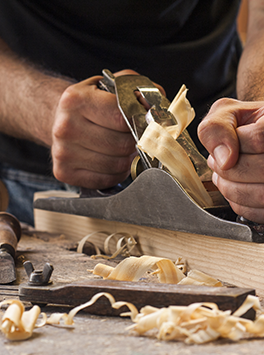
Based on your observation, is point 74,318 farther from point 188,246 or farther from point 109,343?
point 188,246

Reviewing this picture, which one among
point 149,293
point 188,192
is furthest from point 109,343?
point 188,192

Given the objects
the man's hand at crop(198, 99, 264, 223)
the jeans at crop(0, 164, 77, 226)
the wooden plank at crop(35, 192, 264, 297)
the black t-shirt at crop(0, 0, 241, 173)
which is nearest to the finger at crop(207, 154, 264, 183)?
the man's hand at crop(198, 99, 264, 223)

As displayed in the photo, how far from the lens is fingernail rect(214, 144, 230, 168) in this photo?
→ 2.54ft

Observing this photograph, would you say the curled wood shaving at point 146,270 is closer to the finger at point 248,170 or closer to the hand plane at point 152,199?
the hand plane at point 152,199

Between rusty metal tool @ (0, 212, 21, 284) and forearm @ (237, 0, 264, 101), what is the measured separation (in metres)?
0.83

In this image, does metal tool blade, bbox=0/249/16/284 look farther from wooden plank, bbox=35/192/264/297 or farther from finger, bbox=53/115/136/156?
finger, bbox=53/115/136/156

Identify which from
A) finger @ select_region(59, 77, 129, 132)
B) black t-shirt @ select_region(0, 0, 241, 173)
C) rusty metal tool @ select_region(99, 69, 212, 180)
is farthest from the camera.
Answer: black t-shirt @ select_region(0, 0, 241, 173)

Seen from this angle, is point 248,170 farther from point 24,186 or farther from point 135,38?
point 24,186

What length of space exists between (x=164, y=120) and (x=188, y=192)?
0.90 ft

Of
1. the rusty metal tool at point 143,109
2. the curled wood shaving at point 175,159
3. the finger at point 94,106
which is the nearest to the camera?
the curled wood shaving at point 175,159

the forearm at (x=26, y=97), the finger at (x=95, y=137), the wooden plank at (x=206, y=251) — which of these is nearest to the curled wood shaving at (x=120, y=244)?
the wooden plank at (x=206, y=251)

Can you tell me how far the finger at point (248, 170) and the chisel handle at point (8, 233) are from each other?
1.78 feet

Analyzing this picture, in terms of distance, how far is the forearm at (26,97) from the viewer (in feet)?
5.53

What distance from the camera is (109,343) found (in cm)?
51
